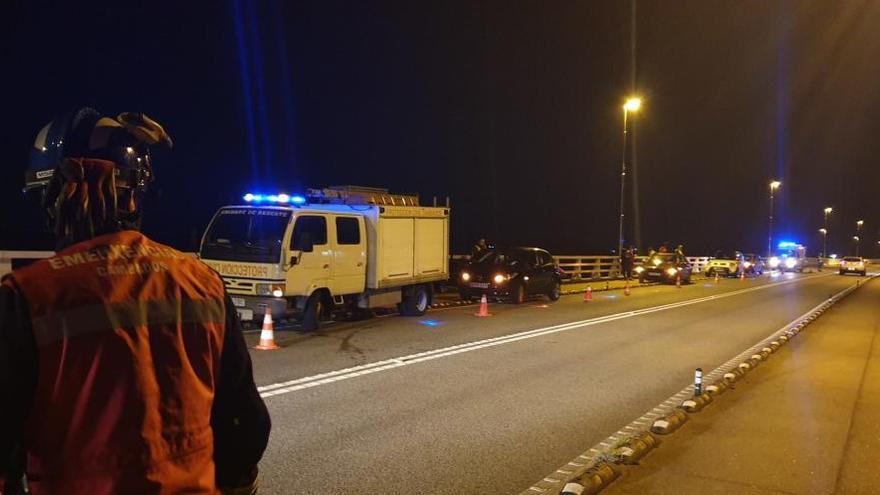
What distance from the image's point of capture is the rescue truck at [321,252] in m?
12.1

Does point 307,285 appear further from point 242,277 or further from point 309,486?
point 309,486

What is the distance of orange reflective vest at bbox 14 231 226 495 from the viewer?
1.68m

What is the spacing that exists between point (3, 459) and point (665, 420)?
606 centimetres

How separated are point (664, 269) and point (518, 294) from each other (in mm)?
15255

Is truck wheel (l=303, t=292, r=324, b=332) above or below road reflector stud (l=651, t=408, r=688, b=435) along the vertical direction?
above

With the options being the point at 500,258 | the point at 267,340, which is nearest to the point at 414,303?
the point at 500,258

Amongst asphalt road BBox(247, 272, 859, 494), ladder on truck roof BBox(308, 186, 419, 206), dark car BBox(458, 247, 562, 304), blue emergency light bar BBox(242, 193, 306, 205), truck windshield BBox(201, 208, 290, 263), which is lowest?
asphalt road BBox(247, 272, 859, 494)

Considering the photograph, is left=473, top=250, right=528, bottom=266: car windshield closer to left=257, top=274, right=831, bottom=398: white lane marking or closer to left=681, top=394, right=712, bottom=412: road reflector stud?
left=257, top=274, right=831, bottom=398: white lane marking

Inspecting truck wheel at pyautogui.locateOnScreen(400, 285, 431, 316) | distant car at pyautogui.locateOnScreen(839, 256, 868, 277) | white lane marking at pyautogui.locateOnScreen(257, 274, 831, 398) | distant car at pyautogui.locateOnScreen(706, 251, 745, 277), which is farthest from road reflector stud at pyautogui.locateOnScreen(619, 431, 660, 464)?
distant car at pyautogui.locateOnScreen(839, 256, 868, 277)

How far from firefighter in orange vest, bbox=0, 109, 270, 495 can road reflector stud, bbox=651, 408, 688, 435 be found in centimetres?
524

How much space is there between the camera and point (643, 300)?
22.7 meters

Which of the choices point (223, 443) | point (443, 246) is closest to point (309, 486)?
point (223, 443)

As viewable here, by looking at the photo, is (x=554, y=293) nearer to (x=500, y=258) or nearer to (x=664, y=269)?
(x=500, y=258)

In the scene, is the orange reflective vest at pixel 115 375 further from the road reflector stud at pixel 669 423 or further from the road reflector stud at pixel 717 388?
the road reflector stud at pixel 717 388
